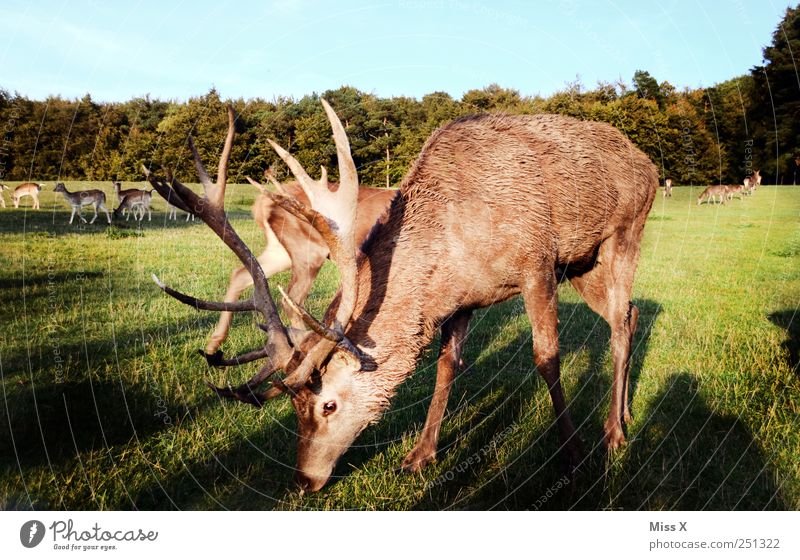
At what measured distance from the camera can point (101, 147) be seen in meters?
4.30

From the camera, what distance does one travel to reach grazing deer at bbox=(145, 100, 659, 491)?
319 cm

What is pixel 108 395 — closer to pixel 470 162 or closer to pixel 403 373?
pixel 403 373

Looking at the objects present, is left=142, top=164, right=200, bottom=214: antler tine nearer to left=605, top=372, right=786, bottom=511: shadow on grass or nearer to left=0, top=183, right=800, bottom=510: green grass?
left=0, top=183, right=800, bottom=510: green grass

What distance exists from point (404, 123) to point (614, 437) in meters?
2.98

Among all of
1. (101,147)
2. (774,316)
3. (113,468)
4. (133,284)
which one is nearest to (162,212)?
(133,284)

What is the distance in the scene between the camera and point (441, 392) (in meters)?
4.31

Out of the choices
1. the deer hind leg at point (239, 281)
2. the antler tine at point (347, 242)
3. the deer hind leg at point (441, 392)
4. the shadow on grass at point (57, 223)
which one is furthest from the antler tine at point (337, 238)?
the shadow on grass at point (57, 223)

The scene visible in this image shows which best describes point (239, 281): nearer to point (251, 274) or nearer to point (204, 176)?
point (204, 176)

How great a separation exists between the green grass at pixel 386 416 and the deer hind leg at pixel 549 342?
16cm

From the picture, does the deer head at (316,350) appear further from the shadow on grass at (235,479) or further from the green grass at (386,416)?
the green grass at (386,416)

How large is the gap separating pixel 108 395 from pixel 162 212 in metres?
11.0

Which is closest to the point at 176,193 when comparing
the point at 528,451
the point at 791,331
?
the point at 528,451

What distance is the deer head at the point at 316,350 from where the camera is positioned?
10.2ft
